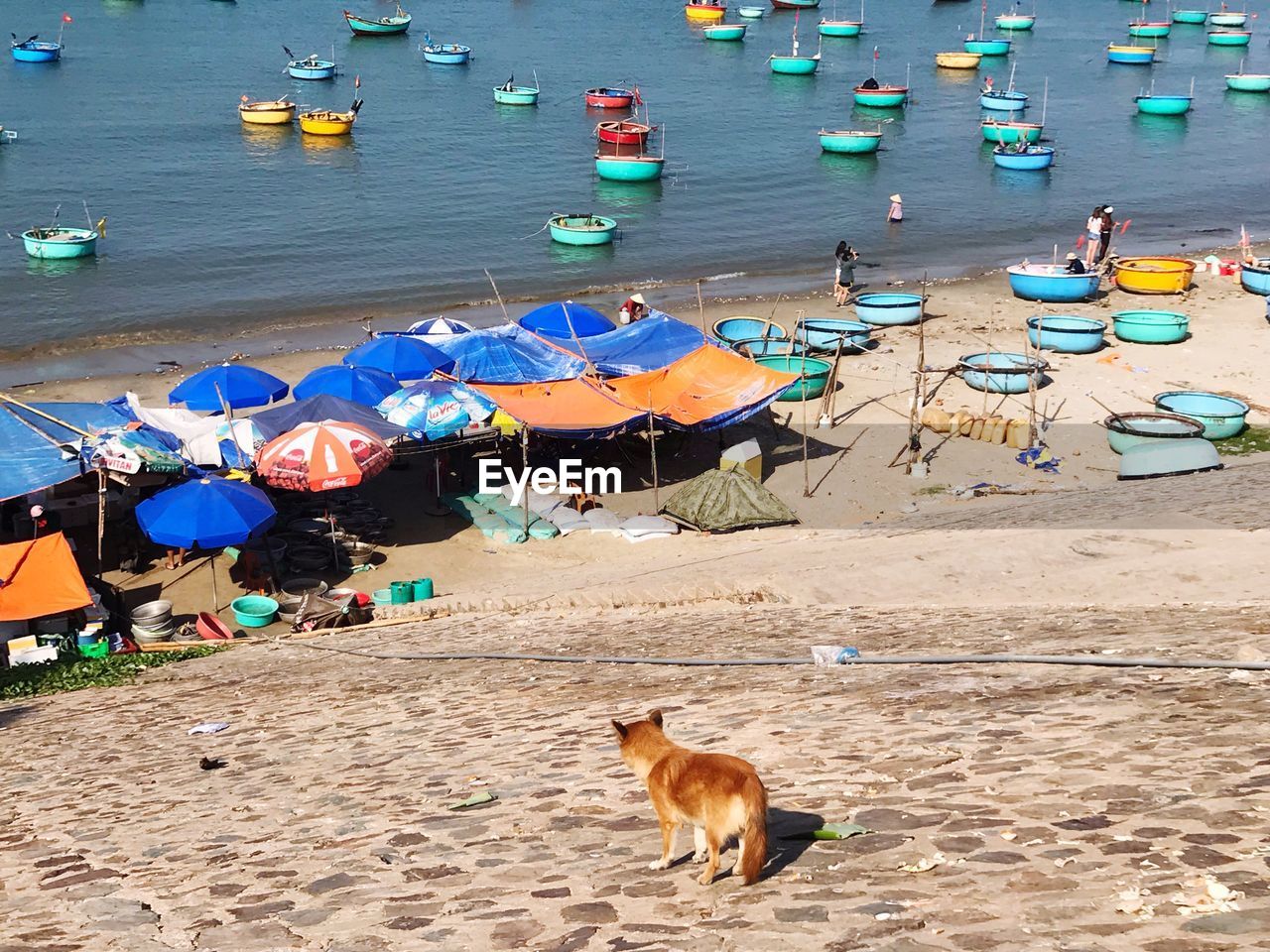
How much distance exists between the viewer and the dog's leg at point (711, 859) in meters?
6.26

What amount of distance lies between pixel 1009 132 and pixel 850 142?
9.33 metres

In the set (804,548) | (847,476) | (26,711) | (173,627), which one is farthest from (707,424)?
(26,711)

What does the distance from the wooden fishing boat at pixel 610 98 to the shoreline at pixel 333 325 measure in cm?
3358

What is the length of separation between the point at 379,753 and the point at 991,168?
6085cm

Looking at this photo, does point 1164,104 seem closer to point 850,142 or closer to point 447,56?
point 850,142

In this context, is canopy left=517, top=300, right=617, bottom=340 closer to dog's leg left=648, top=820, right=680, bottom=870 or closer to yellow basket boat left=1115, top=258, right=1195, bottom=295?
yellow basket boat left=1115, top=258, right=1195, bottom=295

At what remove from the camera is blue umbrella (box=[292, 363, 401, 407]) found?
2494cm

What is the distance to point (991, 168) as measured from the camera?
65875mm

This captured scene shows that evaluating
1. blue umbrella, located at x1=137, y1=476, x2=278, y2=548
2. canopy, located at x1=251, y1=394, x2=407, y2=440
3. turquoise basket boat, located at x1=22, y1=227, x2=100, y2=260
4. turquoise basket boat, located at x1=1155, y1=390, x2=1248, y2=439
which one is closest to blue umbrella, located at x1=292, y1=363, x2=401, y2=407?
canopy, located at x1=251, y1=394, x2=407, y2=440

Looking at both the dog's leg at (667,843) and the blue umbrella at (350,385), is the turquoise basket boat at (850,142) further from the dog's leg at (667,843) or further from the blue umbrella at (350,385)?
the dog's leg at (667,843)

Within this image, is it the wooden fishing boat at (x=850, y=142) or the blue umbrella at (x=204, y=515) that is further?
the wooden fishing boat at (x=850, y=142)

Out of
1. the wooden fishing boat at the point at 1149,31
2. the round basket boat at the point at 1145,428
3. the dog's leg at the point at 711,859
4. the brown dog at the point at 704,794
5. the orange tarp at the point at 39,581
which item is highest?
the wooden fishing boat at the point at 1149,31

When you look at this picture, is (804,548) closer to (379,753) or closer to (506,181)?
(379,753)

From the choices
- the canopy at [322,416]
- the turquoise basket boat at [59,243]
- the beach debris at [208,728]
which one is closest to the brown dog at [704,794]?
the beach debris at [208,728]
